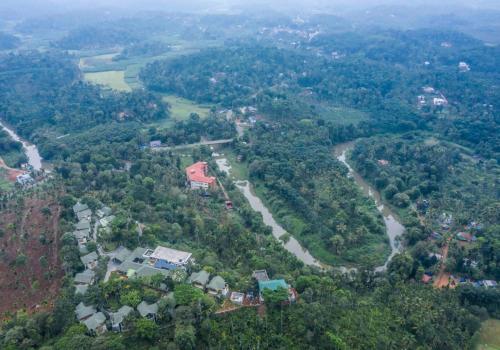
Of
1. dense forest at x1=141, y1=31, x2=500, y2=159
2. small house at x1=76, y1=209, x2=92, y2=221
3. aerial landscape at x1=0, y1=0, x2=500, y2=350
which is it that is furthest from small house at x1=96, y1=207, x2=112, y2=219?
dense forest at x1=141, y1=31, x2=500, y2=159

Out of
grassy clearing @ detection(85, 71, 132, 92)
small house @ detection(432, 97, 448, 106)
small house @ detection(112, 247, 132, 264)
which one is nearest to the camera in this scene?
small house @ detection(112, 247, 132, 264)

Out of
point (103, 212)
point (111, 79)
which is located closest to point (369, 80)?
point (111, 79)

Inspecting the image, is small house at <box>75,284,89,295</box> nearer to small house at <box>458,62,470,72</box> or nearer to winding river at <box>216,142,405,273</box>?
winding river at <box>216,142,405,273</box>

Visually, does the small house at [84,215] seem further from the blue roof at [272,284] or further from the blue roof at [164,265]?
the blue roof at [272,284]

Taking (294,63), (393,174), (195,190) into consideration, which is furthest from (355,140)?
(294,63)

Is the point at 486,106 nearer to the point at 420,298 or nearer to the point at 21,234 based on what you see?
the point at 420,298
